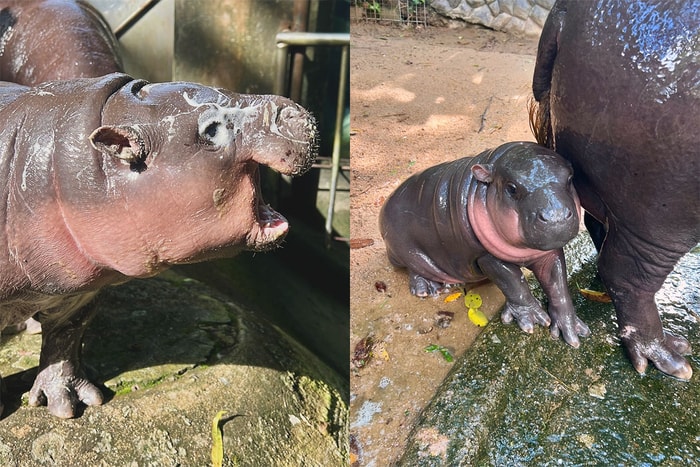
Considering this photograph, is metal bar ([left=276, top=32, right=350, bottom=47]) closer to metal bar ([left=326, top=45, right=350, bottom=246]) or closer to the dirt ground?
metal bar ([left=326, top=45, right=350, bottom=246])

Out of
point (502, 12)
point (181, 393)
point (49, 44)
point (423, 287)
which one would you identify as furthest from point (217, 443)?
point (502, 12)

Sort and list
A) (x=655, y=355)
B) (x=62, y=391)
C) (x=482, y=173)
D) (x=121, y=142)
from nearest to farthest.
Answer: (x=121, y=142), (x=62, y=391), (x=655, y=355), (x=482, y=173)

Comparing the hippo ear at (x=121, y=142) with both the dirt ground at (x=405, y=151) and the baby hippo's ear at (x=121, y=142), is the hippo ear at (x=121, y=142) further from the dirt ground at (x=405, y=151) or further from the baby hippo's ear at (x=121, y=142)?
the dirt ground at (x=405, y=151)

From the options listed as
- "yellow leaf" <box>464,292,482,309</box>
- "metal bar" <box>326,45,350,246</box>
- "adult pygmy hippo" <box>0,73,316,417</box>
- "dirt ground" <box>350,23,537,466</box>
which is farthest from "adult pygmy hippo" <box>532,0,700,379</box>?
"metal bar" <box>326,45,350,246</box>

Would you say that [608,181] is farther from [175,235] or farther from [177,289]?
[177,289]

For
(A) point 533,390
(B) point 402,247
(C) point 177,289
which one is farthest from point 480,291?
(C) point 177,289

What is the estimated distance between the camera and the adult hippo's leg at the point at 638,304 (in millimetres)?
2258

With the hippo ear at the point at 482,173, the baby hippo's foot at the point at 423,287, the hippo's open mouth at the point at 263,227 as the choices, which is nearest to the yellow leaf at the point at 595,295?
the baby hippo's foot at the point at 423,287

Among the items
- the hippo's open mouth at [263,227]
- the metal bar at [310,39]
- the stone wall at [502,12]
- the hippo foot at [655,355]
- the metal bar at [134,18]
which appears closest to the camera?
the hippo's open mouth at [263,227]

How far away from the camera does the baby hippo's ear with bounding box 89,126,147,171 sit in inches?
53.0

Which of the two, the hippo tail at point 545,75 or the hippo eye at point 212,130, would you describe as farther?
the hippo tail at point 545,75

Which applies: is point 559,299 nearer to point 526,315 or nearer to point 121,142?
point 526,315

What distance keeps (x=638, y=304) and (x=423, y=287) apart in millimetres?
1164

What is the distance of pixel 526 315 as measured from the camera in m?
2.74
